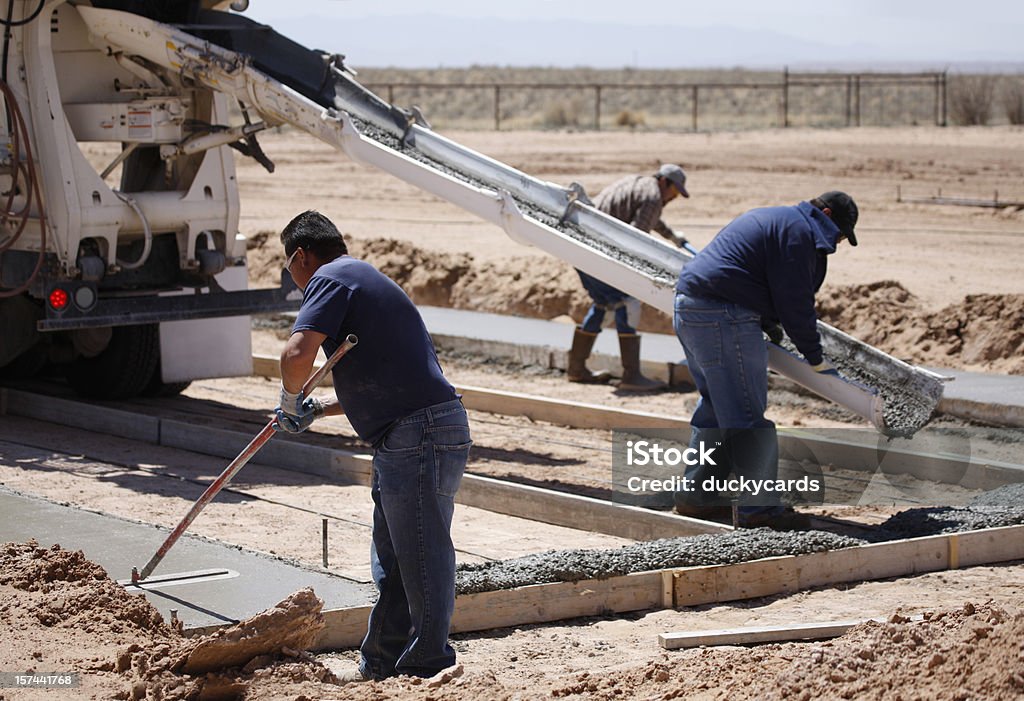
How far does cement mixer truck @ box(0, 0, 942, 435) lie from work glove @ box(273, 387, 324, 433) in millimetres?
3921

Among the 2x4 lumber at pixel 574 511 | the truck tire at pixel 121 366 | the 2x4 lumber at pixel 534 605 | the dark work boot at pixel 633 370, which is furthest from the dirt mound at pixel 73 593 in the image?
the dark work boot at pixel 633 370

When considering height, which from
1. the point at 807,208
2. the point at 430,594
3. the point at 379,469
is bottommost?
the point at 430,594

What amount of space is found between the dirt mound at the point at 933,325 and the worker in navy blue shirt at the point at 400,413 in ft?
25.9

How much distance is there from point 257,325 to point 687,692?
37.3 feet

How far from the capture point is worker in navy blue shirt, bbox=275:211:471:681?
5.39m

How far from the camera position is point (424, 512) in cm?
547

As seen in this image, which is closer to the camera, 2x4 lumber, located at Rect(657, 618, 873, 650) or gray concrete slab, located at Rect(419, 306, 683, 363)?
2x4 lumber, located at Rect(657, 618, 873, 650)

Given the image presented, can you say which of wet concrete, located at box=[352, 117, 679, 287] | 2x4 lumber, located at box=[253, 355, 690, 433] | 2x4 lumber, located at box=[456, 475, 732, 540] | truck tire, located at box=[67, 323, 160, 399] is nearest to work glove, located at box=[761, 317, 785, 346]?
wet concrete, located at box=[352, 117, 679, 287]

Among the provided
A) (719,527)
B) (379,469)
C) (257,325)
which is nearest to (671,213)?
(257,325)

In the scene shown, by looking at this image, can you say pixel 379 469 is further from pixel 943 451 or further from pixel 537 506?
pixel 943 451

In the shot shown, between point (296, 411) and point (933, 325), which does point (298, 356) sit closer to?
point (296, 411)

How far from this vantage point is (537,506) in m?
8.55

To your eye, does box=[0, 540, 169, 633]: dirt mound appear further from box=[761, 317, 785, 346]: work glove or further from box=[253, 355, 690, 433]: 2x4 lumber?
box=[253, 355, 690, 433]: 2x4 lumber

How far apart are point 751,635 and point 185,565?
9.00 feet
